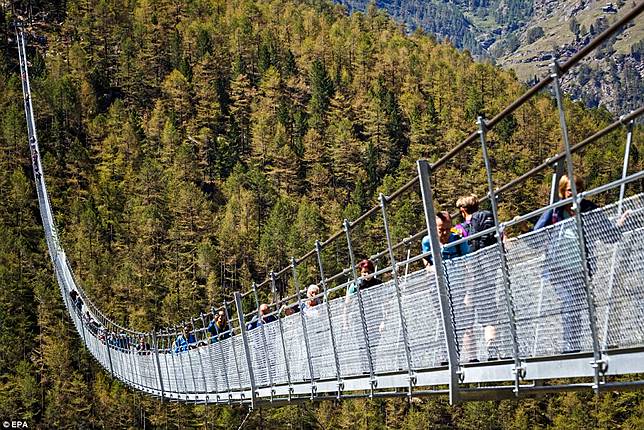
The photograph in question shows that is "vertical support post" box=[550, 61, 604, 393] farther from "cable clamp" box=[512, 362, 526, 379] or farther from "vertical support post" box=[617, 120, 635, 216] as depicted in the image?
"cable clamp" box=[512, 362, 526, 379]

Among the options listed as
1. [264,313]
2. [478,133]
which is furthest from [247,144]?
[478,133]

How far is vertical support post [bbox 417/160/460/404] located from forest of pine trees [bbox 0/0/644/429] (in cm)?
4778

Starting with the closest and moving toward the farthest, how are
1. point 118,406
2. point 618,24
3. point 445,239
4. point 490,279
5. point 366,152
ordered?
point 618,24
point 490,279
point 445,239
point 118,406
point 366,152

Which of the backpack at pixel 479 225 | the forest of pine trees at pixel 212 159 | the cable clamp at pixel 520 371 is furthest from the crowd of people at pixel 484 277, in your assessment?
the forest of pine trees at pixel 212 159

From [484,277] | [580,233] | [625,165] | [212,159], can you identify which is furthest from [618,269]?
[212,159]

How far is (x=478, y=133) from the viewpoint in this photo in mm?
4324

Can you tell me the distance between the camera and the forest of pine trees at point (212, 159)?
225 feet

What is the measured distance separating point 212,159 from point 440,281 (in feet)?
314

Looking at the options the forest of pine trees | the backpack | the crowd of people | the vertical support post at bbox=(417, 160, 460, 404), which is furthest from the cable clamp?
the forest of pine trees

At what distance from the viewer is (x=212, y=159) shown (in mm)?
100312

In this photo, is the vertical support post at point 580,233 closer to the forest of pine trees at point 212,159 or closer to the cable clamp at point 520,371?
the cable clamp at point 520,371

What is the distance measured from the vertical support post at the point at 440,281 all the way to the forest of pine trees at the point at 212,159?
4778 centimetres

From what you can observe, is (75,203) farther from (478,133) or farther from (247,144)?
Answer: (478,133)

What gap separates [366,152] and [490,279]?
307 feet
